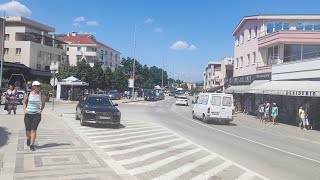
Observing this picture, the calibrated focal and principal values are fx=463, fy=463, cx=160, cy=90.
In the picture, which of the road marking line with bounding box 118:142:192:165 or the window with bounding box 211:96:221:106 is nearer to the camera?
the road marking line with bounding box 118:142:192:165

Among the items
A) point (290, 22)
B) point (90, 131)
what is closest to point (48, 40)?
point (290, 22)

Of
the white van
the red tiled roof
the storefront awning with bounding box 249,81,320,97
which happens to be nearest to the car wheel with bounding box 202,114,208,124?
the white van

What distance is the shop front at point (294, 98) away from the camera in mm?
29109

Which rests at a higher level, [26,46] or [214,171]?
[26,46]

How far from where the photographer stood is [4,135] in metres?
15.2

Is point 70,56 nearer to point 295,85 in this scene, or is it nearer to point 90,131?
point 295,85

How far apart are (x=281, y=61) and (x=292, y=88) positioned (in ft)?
29.5

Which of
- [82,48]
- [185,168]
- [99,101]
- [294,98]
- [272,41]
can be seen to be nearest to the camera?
[185,168]

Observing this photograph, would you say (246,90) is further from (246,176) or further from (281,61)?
(246,176)

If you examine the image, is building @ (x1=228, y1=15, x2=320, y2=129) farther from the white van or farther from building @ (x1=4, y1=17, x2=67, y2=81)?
building @ (x1=4, y1=17, x2=67, y2=81)

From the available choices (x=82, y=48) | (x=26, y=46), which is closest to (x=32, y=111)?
(x=26, y=46)

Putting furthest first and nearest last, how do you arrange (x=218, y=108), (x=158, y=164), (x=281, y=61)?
(x=281, y=61), (x=218, y=108), (x=158, y=164)

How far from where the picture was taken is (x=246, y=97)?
160 feet

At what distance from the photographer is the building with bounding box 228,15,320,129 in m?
31.3
